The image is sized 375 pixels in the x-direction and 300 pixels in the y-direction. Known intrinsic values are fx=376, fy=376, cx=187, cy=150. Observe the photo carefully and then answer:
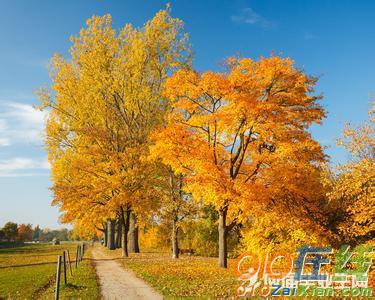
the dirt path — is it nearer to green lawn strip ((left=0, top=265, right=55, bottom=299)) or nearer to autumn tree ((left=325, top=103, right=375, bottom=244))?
green lawn strip ((left=0, top=265, right=55, bottom=299))

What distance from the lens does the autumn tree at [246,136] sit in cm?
2066

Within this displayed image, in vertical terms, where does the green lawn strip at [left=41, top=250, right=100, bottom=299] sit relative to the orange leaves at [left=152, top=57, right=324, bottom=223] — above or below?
below

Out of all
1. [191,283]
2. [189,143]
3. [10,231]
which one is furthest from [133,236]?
[10,231]

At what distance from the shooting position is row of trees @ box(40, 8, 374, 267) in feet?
68.7

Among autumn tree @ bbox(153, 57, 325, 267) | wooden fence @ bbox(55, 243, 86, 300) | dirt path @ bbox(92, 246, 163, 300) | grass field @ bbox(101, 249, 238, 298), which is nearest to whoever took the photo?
wooden fence @ bbox(55, 243, 86, 300)

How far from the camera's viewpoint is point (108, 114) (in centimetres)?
3038

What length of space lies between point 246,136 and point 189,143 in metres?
3.78

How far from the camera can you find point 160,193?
29891mm

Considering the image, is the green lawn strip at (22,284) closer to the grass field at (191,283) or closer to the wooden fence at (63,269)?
the wooden fence at (63,269)

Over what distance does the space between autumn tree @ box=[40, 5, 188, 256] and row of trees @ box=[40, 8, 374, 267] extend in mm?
85

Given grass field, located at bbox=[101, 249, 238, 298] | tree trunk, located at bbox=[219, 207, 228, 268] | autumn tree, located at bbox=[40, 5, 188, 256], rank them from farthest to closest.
A: 1. autumn tree, located at bbox=[40, 5, 188, 256]
2. tree trunk, located at bbox=[219, 207, 228, 268]
3. grass field, located at bbox=[101, 249, 238, 298]

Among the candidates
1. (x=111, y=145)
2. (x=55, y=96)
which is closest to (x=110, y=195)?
(x=111, y=145)

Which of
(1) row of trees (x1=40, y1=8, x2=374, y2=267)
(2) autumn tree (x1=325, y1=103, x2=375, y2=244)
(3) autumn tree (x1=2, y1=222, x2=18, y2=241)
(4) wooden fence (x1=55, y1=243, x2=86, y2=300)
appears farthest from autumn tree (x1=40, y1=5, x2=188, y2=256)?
(3) autumn tree (x1=2, y1=222, x2=18, y2=241)

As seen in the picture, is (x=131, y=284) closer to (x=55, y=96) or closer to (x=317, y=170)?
(x=317, y=170)
